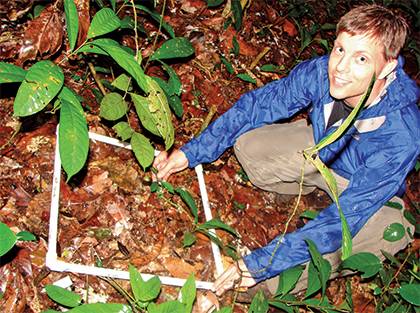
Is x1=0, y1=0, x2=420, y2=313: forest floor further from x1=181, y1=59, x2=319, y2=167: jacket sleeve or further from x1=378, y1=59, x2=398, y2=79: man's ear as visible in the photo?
x1=378, y1=59, x2=398, y2=79: man's ear

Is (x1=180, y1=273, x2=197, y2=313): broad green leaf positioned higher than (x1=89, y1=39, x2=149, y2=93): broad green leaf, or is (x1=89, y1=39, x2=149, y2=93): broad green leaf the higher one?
(x1=89, y1=39, x2=149, y2=93): broad green leaf

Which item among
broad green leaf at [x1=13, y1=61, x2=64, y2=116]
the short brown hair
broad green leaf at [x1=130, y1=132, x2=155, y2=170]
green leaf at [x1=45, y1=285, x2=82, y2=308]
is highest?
the short brown hair

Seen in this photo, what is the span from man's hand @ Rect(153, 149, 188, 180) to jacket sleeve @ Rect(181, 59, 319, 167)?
4 centimetres

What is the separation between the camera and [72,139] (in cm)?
165

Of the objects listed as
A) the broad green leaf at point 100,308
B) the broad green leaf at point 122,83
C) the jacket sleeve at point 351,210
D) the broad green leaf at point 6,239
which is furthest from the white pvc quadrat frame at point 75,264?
the broad green leaf at point 6,239

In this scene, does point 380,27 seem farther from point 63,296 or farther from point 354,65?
point 63,296

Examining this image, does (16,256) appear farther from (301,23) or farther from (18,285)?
(301,23)

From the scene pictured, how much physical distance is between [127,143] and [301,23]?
2309mm

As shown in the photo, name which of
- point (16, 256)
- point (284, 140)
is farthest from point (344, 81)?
point (16, 256)

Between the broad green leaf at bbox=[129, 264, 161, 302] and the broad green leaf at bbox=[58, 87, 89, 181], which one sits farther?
the broad green leaf at bbox=[129, 264, 161, 302]

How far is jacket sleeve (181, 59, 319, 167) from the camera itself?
8.55 feet

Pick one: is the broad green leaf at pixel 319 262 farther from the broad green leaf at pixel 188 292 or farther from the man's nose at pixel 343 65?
the man's nose at pixel 343 65

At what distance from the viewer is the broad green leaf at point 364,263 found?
Answer: 255cm

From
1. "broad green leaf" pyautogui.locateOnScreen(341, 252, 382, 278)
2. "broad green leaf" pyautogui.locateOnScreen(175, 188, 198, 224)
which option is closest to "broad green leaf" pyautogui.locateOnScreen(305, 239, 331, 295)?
"broad green leaf" pyautogui.locateOnScreen(341, 252, 382, 278)
